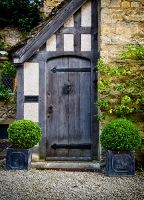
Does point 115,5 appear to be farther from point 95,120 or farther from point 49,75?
point 95,120

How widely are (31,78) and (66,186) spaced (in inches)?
96.5

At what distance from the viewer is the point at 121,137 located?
4.22m

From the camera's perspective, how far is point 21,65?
204 inches

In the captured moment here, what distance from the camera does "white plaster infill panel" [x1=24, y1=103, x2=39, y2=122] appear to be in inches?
206

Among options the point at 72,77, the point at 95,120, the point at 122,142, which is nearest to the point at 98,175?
the point at 122,142

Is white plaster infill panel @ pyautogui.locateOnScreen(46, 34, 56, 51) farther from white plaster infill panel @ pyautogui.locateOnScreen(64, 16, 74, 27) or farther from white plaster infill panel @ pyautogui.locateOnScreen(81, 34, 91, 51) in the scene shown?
white plaster infill panel @ pyautogui.locateOnScreen(81, 34, 91, 51)

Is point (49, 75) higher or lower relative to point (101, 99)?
higher

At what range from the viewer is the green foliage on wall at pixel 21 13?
908 cm

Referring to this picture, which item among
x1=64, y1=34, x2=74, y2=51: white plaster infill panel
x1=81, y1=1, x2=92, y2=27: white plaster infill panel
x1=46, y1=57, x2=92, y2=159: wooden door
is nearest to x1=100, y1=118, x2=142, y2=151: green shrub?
x1=46, y1=57, x2=92, y2=159: wooden door

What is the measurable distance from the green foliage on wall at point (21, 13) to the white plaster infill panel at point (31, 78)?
14.4 feet

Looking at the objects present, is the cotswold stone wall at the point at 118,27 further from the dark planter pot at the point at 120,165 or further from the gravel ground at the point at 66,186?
the gravel ground at the point at 66,186

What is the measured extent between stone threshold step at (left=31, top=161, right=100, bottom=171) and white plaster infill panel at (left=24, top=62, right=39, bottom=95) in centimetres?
152

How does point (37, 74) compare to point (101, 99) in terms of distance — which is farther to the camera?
point (37, 74)

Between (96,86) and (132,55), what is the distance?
101 cm
